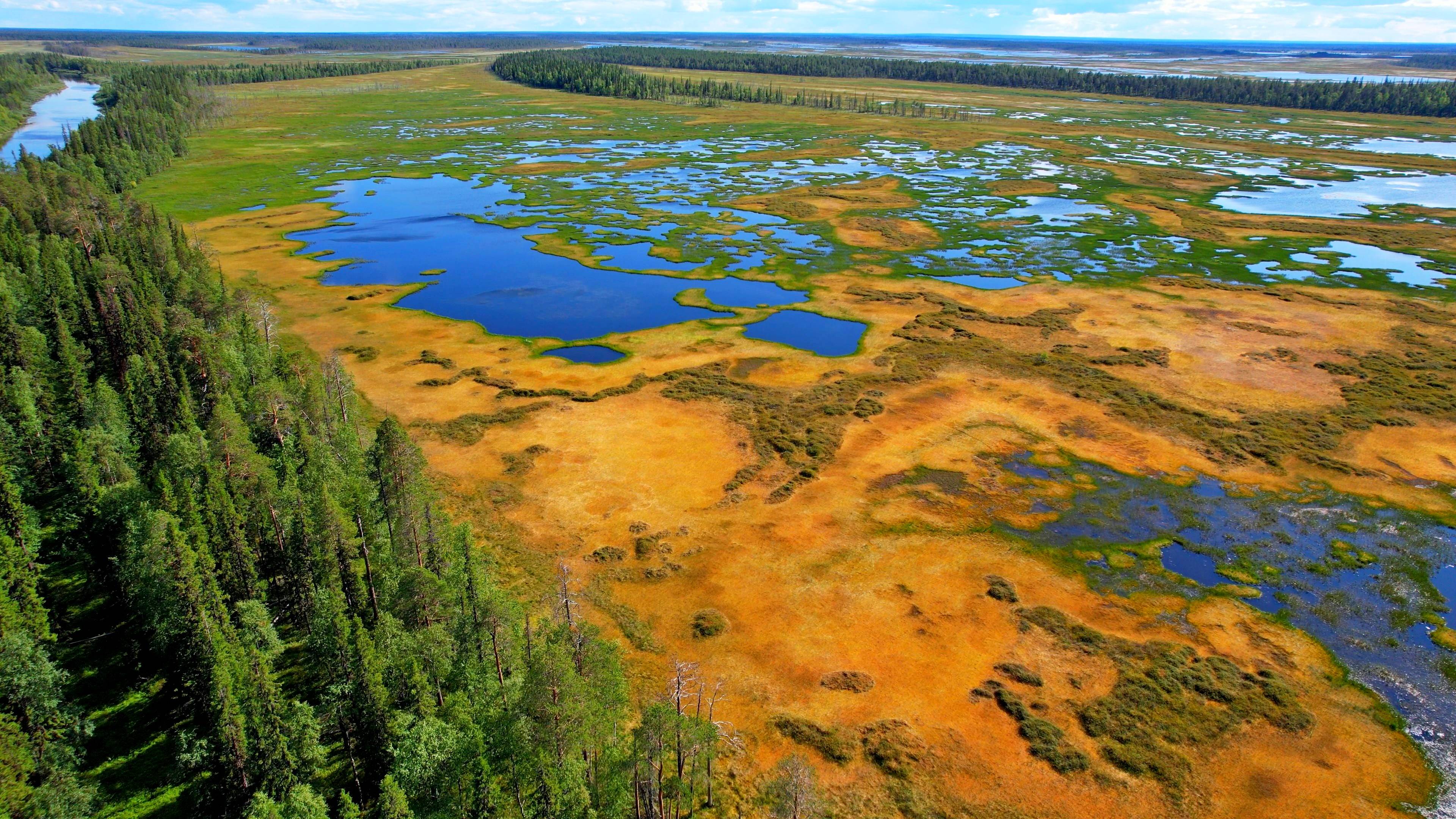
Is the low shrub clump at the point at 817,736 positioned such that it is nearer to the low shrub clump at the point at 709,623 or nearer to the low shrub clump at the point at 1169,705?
the low shrub clump at the point at 709,623

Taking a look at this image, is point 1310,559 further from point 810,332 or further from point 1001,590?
point 810,332

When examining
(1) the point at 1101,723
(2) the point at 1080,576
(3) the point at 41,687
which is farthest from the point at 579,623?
A: (2) the point at 1080,576

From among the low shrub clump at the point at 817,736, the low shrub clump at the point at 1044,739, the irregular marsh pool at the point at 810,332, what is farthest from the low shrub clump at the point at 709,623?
the irregular marsh pool at the point at 810,332

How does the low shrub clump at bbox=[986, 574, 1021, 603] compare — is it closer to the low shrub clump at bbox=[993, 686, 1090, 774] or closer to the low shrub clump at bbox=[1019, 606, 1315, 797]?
the low shrub clump at bbox=[1019, 606, 1315, 797]

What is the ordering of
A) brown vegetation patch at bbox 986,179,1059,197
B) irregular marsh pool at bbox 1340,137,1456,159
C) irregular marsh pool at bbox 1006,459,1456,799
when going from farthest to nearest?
1. irregular marsh pool at bbox 1340,137,1456,159
2. brown vegetation patch at bbox 986,179,1059,197
3. irregular marsh pool at bbox 1006,459,1456,799

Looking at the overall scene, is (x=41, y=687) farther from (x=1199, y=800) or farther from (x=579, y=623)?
(x=1199, y=800)

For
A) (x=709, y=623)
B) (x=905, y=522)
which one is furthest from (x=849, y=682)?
(x=905, y=522)

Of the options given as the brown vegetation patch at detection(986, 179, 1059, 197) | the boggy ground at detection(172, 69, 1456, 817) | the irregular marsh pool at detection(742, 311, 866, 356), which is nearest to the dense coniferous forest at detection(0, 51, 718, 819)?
the boggy ground at detection(172, 69, 1456, 817)
